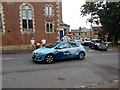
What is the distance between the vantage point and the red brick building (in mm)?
17906

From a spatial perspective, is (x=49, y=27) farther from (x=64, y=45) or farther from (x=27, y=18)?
(x=64, y=45)

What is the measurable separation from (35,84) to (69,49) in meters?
4.94

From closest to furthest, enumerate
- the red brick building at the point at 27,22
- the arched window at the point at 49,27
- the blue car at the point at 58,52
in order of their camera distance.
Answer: the blue car at the point at 58,52 < the red brick building at the point at 27,22 < the arched window at the point at 49,27

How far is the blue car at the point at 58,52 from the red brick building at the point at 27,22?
11328 mm

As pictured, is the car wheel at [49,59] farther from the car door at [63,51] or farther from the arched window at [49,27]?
the arched window at [49,27]

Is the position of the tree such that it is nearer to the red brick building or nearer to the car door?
the red brick building

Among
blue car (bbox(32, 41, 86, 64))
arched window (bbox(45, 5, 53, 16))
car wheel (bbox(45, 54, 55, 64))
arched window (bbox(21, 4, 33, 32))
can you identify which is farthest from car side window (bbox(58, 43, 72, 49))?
arched window (bbox(45, 5, 53, 16))

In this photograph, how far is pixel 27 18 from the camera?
1905 centimetres

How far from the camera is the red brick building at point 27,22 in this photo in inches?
705

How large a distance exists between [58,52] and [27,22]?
13.0m

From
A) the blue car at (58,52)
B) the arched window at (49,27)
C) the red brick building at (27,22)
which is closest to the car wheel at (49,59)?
the blue car at (58,52)

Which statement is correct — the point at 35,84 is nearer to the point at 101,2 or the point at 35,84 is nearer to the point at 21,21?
the point at 21,21

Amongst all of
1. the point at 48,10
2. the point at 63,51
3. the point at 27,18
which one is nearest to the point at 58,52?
the point at 63,51

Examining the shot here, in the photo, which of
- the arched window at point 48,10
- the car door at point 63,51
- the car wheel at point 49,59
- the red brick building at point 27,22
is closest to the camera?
the car wheel at point 49,59
